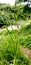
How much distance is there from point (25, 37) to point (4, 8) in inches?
139

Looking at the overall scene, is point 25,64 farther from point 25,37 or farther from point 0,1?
point 0,1

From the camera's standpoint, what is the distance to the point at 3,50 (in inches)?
156

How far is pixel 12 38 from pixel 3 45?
0.22 meters

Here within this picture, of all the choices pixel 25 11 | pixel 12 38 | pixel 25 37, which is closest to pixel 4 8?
pixel 25 11

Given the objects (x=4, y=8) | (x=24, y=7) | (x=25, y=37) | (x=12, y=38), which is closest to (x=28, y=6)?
(x=24, y=7)

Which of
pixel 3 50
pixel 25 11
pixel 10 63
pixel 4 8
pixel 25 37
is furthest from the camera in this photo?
pixel 25 11

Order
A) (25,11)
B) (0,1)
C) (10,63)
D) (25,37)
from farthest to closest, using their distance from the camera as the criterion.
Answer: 1. (0,1)
2. (25,11)
3. (25,37)
4. (10,63)

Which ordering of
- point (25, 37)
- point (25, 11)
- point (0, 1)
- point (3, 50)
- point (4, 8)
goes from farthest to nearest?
Answer: point (0, 1) < point (25, 11) < point (4, 8) < point (25, 37) < point (3, 50)

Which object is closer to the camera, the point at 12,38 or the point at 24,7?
the point at 12,38

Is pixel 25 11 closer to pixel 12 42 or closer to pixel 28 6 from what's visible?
pixel 28 6

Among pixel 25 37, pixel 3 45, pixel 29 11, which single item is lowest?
pixel 29 11

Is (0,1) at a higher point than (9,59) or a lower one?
lower

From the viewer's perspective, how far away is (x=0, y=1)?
11008 mm

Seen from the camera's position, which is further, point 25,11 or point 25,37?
point 25,11
